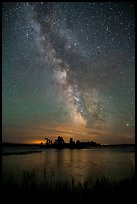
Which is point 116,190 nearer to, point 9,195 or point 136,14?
point 9,195

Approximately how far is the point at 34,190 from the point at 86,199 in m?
2.28

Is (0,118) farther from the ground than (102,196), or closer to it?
farther from the ground

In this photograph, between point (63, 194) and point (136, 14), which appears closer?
point (136, 14)

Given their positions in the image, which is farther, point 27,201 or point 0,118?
point 27,201

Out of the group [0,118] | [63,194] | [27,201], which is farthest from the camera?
[63,194]

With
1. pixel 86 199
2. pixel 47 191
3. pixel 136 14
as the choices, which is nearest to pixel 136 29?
pixel 136 14

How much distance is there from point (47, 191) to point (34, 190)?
1.88 feet

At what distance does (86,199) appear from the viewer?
9438 mm

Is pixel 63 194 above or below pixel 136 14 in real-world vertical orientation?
below

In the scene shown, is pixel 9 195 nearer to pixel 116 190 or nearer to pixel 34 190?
pixel 34 190

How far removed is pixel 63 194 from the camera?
32.4 ft

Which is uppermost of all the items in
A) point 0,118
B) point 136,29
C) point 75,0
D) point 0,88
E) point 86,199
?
point 75,0

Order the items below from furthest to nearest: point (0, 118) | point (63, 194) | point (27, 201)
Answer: point (63, 194) < point (27, 201) < point (0, 118)

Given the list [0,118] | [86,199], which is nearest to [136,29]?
[0,118]
